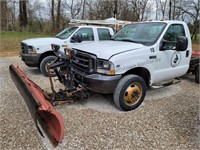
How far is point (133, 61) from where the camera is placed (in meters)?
3.98

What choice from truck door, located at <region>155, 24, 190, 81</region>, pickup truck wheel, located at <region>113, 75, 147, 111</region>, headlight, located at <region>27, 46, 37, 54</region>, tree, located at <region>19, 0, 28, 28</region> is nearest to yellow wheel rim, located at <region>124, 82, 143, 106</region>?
pickup truck wheel, located at <region>113, 75, 147, 111</region>

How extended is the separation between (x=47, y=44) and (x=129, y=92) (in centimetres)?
377

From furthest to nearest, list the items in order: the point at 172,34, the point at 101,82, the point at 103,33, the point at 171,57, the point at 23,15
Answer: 1. the point at 23,15
2. the point at 103,33
3. the point at 172,34
4. the point at 171,57
5. the point at 101,82

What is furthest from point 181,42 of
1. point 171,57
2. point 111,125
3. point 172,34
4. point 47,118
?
point 47,118

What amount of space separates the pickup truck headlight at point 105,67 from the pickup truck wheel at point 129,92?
32 centimetres

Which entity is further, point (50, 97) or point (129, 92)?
point (129, 92)

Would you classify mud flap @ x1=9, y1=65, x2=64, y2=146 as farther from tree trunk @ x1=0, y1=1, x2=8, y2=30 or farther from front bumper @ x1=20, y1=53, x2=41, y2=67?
tree trunk @ x1=0, y1=1, x2=8, y2=30

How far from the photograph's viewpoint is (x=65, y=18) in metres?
26.2

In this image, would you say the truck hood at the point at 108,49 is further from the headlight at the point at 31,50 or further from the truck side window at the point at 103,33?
the truck side window at the point at 103,33

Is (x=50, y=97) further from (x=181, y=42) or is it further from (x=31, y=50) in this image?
(x=31, y=50)

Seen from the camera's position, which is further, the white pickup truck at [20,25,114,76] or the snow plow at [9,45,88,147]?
the white pickup truck at [20,25,114,76]

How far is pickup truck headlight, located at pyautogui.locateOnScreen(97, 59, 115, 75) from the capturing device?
3709 mm

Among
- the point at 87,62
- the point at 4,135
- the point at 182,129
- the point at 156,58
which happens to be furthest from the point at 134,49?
the point at 4,135

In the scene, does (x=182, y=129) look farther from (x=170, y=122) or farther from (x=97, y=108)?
(x=97, y=108)
